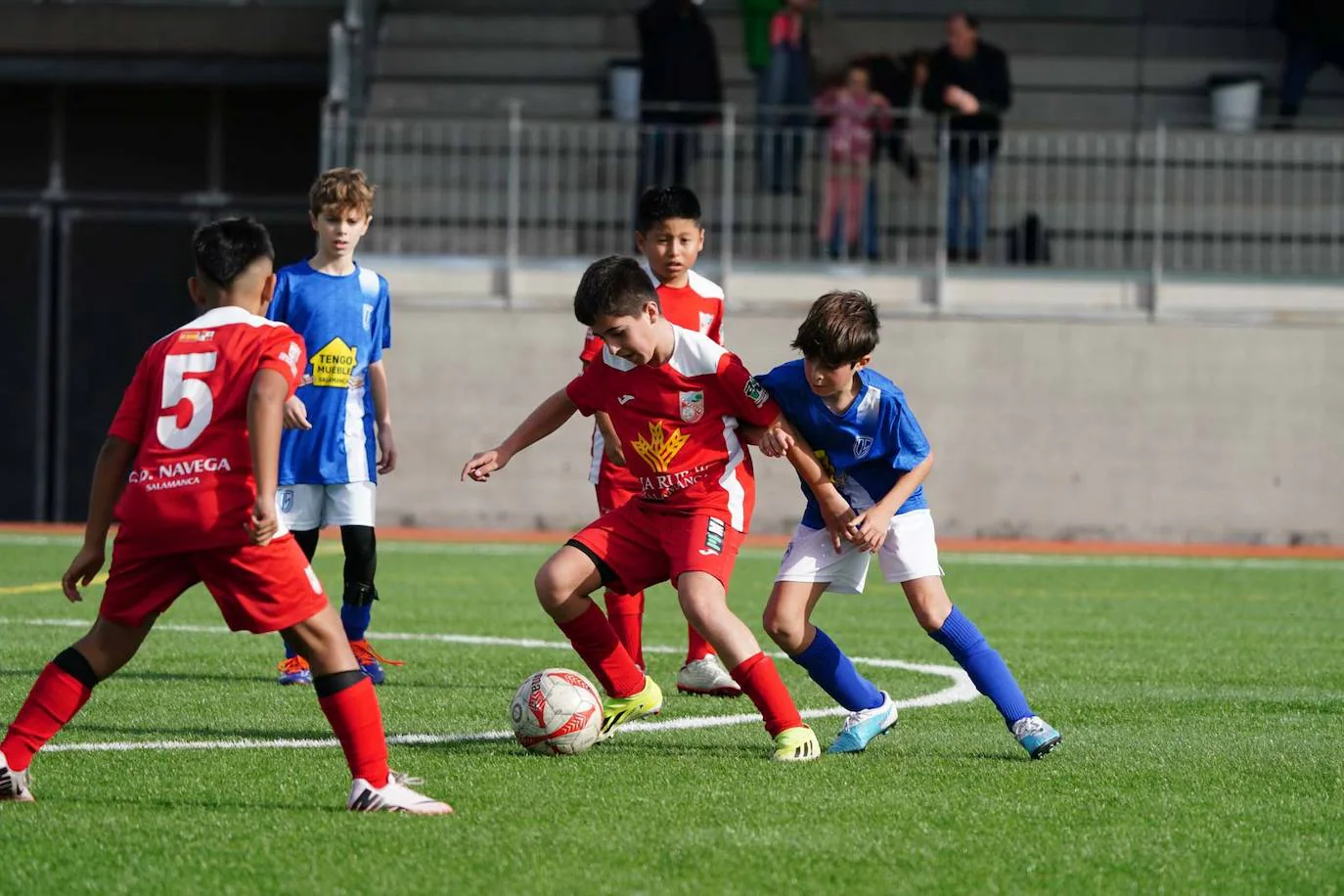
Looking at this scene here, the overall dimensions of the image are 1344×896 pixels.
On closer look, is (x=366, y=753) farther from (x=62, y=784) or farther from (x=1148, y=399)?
(x=1148, y=399)

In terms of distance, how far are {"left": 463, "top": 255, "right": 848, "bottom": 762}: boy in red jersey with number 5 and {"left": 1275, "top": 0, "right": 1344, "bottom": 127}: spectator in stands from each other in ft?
49.3

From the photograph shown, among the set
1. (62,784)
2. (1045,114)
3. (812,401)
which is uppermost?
(1045,114)

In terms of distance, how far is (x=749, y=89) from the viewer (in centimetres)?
2059

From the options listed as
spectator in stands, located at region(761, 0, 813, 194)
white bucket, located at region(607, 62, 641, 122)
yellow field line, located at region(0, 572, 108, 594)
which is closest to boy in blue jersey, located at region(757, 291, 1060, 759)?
yellow field line, located at region(0, 572, 108, 594)

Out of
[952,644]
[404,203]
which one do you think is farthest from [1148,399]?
[952,644]

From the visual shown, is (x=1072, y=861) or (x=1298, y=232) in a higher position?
(x=1298, y=232)

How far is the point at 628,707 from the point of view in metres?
6.27

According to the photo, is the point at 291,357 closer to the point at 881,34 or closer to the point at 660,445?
the point at 660,445

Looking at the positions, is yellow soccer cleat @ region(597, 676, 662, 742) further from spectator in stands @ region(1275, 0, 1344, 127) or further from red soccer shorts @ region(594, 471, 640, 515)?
spectator in stands @ region(1275, 0, 1344, 127)

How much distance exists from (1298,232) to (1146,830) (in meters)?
14.9

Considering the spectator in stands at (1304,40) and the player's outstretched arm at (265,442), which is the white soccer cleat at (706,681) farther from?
the spectator in stands at (1304,40)

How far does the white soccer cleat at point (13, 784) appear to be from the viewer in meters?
4.77

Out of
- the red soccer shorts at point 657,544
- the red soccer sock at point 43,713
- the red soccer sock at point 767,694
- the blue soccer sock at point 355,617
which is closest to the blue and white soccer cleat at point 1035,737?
the red soccer sock at point 767,694

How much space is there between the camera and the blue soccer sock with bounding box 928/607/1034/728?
5.93 metres
